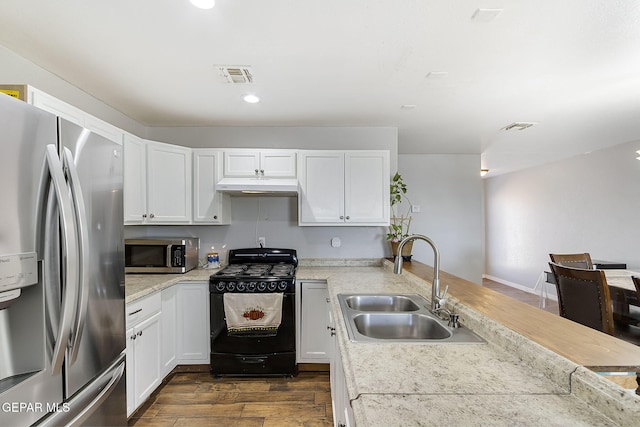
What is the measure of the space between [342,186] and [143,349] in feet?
7.18

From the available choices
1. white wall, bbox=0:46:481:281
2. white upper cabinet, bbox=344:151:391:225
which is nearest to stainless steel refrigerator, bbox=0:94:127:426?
white wall, bbox=0:46:481:281

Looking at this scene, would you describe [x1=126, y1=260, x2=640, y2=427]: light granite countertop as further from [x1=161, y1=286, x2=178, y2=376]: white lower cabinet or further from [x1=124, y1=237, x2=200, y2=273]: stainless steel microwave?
[x1=124, y1=237, x2=200, y2=273]: stainless steel microwave

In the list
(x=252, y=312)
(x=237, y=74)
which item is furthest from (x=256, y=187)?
(x=252, y=312)

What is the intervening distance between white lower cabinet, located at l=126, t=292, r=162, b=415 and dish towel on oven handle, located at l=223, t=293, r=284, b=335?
1.81 ft

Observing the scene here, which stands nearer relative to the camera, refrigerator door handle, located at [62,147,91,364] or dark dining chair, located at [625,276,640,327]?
refrigerator door handle, located at [62,147,91,364]

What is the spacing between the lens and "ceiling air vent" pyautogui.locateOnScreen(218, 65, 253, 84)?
2.16 metres

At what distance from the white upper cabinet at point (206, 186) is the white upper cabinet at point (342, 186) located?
84 centimetres

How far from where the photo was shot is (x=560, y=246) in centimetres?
557

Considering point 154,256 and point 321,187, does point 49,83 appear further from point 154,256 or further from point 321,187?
point 321,187

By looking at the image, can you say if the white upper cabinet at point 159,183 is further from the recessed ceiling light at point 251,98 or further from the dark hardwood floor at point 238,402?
the dark hardwood floor at point 238,402

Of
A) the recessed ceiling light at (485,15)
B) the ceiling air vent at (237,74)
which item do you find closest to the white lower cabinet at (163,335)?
the ceiling air vent at (237,74)

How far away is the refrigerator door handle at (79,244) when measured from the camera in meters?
1.12

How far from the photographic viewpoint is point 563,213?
18.1ft

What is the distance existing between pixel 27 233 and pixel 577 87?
3.44m
